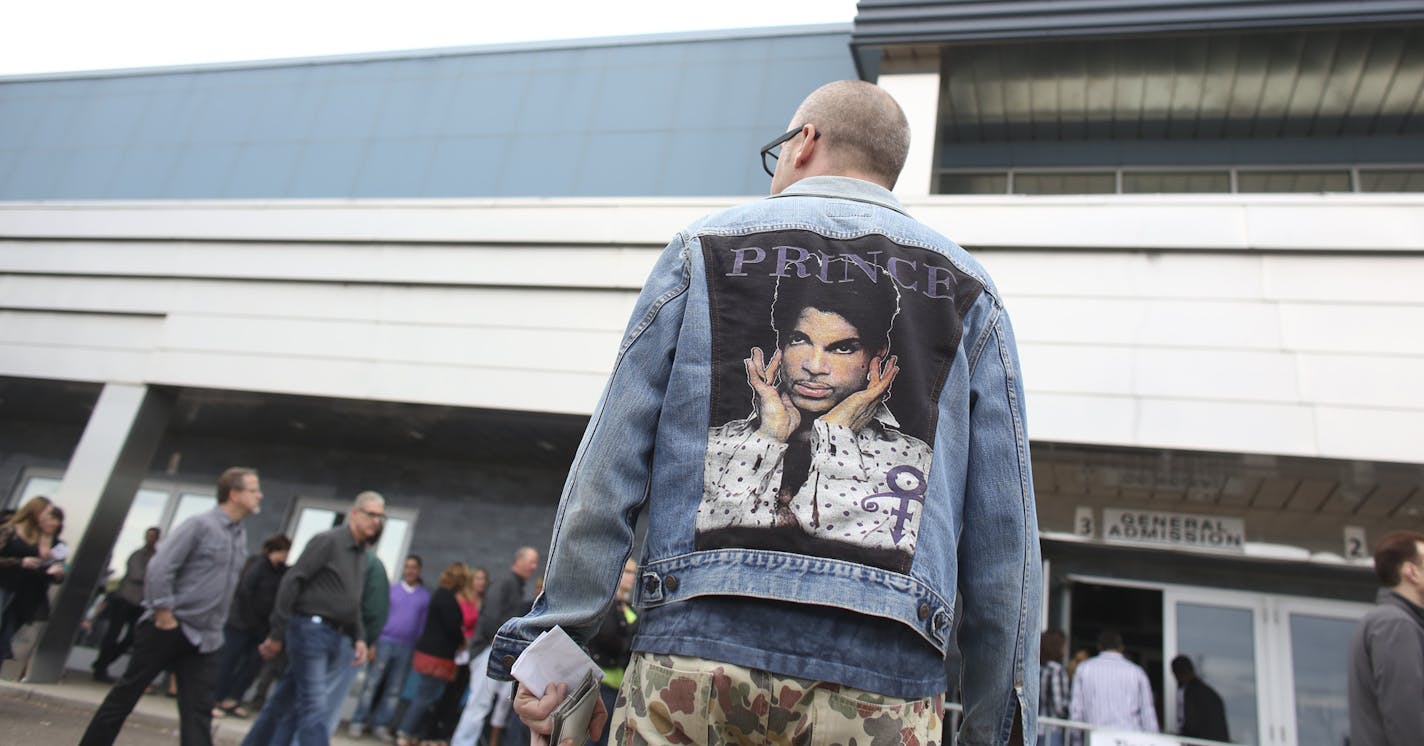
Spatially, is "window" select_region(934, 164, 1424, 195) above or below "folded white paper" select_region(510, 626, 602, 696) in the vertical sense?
above

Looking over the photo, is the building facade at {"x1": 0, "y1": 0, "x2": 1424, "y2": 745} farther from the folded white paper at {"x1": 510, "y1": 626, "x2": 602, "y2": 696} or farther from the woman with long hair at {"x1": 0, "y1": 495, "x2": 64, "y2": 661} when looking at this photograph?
the folded white paper at {"x1": 510, "y1": 626, "x2": 602, "y2": 696}

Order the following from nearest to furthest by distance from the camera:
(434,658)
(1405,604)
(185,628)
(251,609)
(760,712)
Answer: (760,712) → (1405,604) → (185,628) → (251,609) → (434,658)

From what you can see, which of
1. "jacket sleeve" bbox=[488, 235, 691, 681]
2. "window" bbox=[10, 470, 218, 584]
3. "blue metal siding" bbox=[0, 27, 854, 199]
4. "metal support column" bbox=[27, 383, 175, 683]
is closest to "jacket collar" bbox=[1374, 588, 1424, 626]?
"jacket sleeve" bbox=[488, 235, 691, 681]

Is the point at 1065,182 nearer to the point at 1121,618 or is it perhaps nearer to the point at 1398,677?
the point at 1121,618

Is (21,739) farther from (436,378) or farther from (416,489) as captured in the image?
(416,489)

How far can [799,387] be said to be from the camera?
5.29ft

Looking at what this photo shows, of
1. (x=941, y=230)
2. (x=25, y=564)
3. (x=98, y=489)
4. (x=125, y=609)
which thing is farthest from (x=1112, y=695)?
(x=98, y=489)

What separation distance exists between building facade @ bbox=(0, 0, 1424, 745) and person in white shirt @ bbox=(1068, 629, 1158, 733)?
1604 mm

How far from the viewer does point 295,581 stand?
556 centimetres

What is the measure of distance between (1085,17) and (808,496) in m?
9.19

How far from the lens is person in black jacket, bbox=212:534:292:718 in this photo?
734 centimetres

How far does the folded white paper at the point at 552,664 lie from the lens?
1447 mm

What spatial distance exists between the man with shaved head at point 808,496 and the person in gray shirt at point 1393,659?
2596 millimetres

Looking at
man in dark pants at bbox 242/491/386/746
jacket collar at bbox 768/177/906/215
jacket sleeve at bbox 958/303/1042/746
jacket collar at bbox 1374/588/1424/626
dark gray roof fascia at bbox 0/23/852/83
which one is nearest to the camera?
jacket sleeve at bbox 958/303/1042/746
